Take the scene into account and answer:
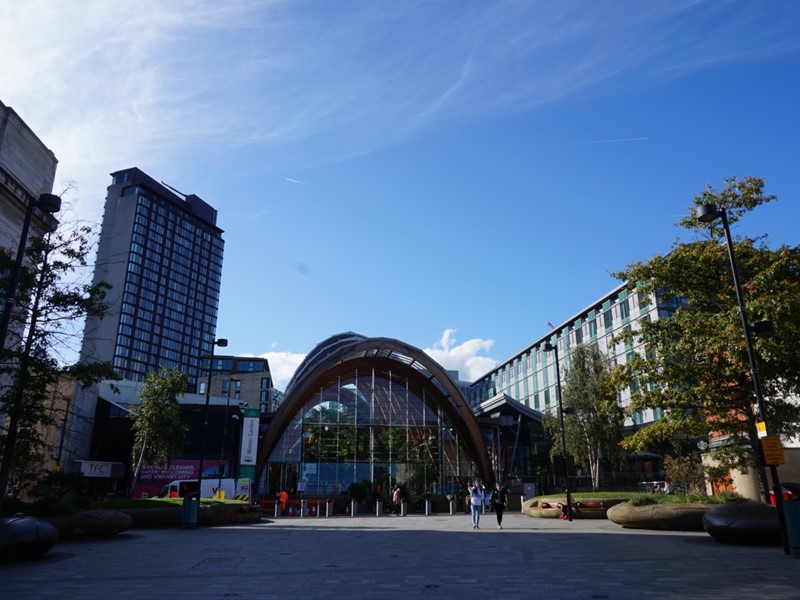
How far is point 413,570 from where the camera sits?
34.9 feet

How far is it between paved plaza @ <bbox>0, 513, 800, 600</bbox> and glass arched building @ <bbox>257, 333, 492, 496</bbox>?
27880mm

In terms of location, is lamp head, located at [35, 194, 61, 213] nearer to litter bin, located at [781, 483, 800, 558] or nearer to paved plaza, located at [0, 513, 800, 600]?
paved plaza, located at [0, 513, 800, 600]

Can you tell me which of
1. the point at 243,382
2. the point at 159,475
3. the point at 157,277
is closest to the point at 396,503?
the point at 159,475

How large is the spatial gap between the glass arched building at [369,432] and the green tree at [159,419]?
7.89 meters

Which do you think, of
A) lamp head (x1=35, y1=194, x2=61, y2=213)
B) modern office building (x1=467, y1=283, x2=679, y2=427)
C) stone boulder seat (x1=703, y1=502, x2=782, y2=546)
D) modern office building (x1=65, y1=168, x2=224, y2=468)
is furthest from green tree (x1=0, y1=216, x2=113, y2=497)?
modern office building (x1=65, y1=168, x2=224, y2=468)

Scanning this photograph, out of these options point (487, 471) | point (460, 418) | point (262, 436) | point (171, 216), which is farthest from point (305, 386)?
point (171, 216)

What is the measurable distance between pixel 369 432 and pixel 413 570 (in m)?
35.5

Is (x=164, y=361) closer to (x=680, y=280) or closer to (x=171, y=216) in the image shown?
(x=171, y=216)

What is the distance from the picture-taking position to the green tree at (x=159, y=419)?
126 ft

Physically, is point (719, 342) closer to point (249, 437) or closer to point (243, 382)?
point (249, 437)

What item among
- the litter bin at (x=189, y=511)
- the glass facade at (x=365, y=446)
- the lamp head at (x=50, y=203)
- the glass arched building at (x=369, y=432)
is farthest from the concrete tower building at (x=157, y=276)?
the lamp head at (x=50, y=203)

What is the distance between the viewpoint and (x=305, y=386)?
45469mm

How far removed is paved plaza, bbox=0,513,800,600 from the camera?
328 inches

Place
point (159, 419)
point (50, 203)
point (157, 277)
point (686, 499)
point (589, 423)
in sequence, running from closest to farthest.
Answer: point (50, 203) < point (686, 499) < point (159, 419) < point (589, 423) < point (157, 277)
